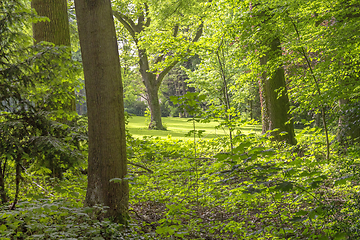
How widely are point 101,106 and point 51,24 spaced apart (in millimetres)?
3487

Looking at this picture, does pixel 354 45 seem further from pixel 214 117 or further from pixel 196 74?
pixel 196 74

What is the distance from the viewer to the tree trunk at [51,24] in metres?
5.81

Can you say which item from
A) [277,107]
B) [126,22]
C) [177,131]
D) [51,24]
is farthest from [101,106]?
[126,22]

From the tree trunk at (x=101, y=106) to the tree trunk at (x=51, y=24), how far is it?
7.95ft

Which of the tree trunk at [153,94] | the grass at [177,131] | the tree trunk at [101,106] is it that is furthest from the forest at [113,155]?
the tree trunk at [153,94]

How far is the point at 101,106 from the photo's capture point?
3.64 meters

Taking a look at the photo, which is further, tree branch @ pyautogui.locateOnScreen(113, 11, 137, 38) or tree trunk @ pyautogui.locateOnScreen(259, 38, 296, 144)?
tree branch @ pyautogui.locateOnScreen(113, 11, 137, 38)

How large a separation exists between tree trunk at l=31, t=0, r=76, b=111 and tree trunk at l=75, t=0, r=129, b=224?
2422 mm

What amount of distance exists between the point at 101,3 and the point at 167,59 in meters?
3.98

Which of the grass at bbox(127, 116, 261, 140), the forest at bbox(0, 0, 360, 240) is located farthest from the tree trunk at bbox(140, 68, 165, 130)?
the forest at bbox(0, 0, 360, 240)

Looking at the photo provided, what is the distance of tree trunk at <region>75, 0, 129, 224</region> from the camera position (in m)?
3.61

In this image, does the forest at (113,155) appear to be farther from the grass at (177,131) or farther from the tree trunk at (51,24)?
the grass at (177,131)

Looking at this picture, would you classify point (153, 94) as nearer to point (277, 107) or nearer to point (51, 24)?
point (277, 107)

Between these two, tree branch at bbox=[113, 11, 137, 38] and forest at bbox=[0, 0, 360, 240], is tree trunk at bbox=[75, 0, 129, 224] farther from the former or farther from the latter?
tree branch at bbox=[113, 11, 137, 38]
